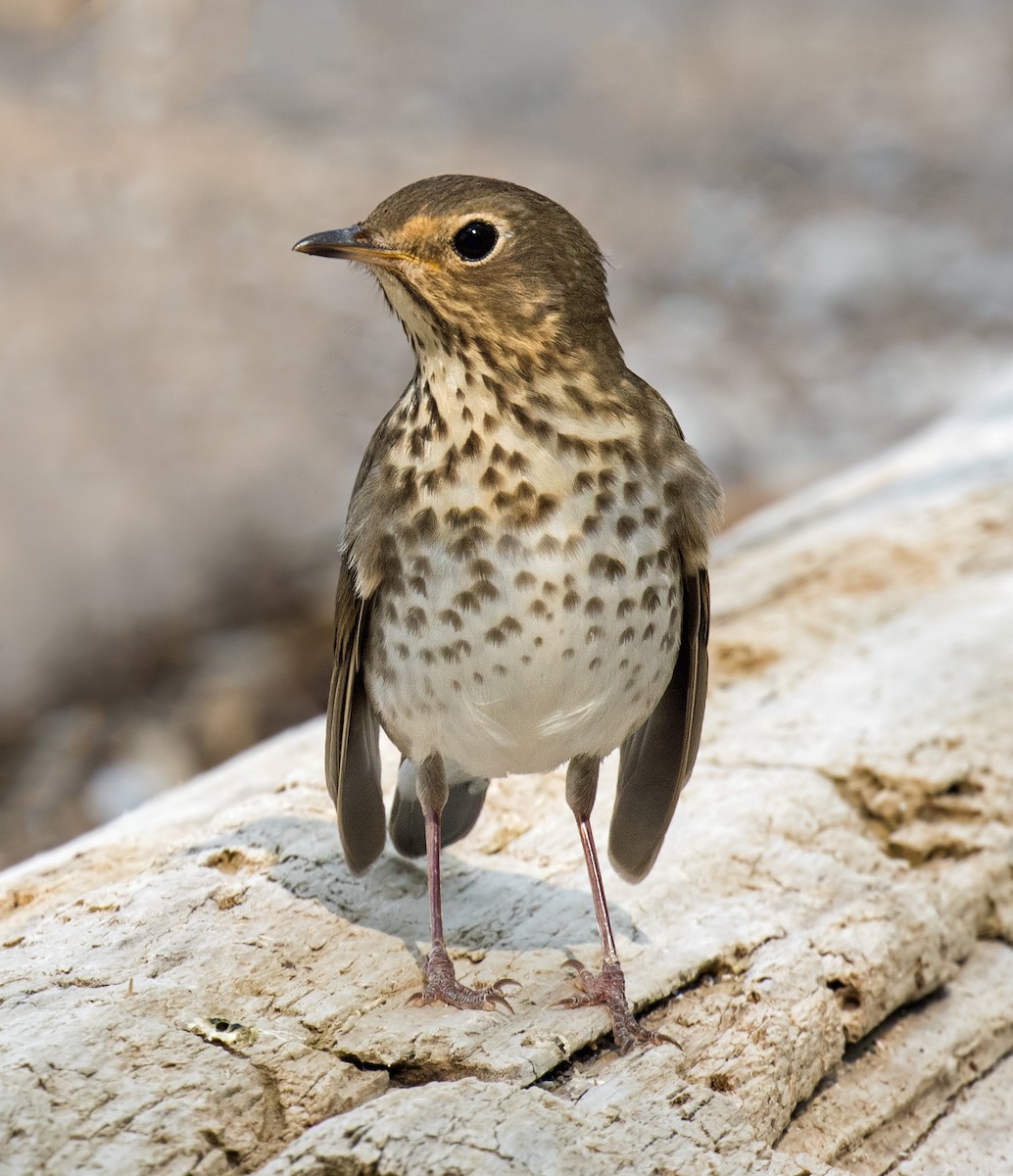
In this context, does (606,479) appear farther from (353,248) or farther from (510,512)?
(353,248)

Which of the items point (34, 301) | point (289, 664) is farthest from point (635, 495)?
point (34, 301)

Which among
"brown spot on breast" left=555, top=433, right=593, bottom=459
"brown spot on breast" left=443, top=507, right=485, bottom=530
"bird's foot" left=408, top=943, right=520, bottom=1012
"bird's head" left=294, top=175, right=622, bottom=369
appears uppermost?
"bird's head" left=294, top=175, right=622, bottom=369

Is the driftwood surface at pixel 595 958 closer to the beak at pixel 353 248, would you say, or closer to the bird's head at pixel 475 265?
the bird's head at pixel 475 265

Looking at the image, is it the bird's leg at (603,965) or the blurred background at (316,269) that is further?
the blurred background at (316,269)

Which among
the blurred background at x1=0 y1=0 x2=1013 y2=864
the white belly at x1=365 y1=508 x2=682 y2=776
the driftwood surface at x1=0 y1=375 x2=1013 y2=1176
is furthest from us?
the blurred background at x1=0 y1=0 x2=1013 y2=864

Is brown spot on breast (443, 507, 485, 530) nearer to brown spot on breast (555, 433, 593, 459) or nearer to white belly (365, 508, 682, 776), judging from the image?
white belly (365, 508, 682, 776)

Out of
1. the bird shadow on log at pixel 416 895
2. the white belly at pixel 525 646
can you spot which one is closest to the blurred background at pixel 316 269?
the bird shadow on log at pixel 416 895

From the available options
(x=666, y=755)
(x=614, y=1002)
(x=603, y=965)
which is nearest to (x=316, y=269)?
(x=666, y=755)

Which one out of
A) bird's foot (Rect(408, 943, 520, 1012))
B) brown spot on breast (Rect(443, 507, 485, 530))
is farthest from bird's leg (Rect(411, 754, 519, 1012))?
brown spot on breast (Rect(443, 507, 485, 530))
